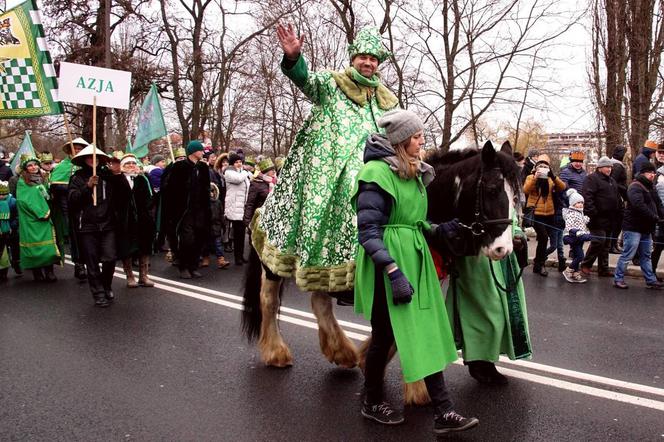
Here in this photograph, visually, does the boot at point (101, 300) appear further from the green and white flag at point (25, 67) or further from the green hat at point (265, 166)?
the green hat at point (265, 166)

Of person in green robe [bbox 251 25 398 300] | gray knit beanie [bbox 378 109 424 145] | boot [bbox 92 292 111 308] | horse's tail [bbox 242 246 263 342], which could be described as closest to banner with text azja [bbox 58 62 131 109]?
boot [bbox 92 292 111 308]

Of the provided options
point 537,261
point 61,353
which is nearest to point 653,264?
point 537,261

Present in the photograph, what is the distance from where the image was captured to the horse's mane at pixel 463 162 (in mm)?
3498

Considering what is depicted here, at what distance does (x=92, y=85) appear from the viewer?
8.20m

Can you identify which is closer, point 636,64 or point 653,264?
point 653,264

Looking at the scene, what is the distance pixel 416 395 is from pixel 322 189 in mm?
1445

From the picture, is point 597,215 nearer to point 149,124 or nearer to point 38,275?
point 149,124

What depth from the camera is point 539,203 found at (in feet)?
31.8

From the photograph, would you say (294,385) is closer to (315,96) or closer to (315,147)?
(315,147)

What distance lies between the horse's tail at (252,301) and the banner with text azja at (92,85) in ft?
13.6

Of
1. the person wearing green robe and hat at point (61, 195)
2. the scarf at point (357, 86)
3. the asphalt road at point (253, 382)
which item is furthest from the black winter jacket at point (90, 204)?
the scarf at point (357, 86)

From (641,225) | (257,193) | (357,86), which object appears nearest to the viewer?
(357,86)

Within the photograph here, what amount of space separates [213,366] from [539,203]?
6.51m

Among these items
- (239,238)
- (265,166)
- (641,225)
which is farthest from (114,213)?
(641,225)
